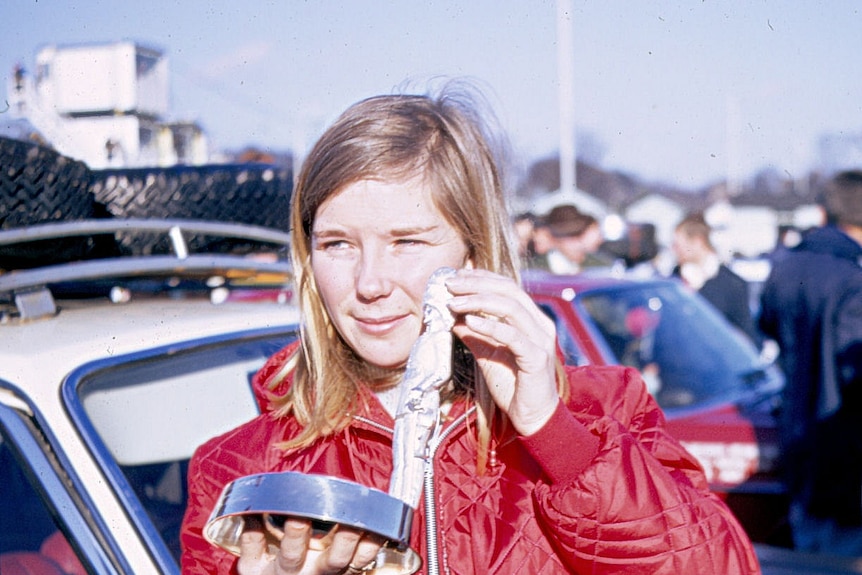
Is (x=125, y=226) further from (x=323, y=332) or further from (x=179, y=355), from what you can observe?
(x=323, y=332)

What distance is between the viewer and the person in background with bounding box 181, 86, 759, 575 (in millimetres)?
1441

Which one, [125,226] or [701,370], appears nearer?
[125,226]

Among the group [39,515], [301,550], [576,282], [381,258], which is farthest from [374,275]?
[576,282]

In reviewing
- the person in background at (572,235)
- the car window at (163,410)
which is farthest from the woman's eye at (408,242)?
the person in background at (572,235)

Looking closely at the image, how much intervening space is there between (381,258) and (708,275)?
6.12m

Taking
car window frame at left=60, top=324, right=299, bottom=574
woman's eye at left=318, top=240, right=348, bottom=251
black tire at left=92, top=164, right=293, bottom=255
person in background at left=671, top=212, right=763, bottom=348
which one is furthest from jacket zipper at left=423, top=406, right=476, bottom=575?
person in background at left=671, top=212, right=763, bottom=348

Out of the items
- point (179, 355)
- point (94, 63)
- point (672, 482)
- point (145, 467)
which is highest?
point (94, 63)

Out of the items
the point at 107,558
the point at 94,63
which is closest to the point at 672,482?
the point at 107,558

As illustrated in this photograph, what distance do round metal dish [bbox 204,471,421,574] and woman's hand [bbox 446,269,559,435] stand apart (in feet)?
1.00

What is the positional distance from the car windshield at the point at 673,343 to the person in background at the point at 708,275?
1.45 metres

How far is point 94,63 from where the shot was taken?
2.60 m

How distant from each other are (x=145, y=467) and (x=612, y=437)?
128cm

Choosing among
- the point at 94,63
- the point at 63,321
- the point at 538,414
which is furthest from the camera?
the point at 94,63

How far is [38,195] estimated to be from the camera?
2.41 meters
